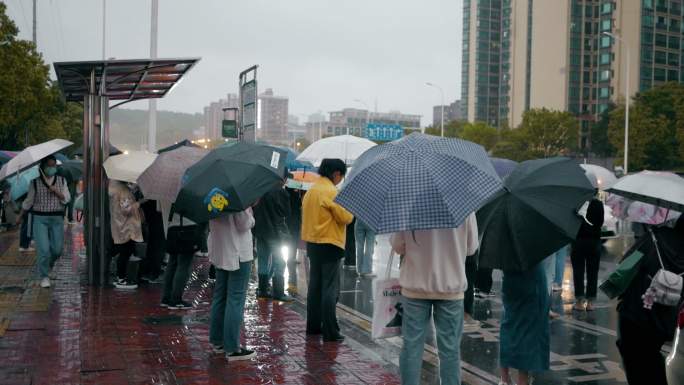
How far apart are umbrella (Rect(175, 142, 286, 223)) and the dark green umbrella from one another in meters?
2.03

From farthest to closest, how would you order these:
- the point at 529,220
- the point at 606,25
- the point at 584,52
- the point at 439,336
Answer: the point at 584,52
the point at 606,25
the point at 529,220
the point at 439,336

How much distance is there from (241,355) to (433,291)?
275cm

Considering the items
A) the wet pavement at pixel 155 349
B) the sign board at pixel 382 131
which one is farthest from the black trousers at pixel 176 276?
the sign board at pixel 382 131

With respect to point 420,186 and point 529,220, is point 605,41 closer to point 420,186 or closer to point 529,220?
point 529,220

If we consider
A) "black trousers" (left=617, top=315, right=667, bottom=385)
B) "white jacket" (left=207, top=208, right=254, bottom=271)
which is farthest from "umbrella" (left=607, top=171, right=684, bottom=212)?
"white jacket" (left=207, top=208, right=254, bottom=271)

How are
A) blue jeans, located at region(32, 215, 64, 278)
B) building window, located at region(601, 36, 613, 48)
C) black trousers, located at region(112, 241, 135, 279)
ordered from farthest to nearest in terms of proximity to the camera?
1. building window, located at region(601, 36, 613, 48)
2. black trousers, located at region(112, 241, 135, 279)
3. blue jeans, located at region(32, 215, 64, 278)

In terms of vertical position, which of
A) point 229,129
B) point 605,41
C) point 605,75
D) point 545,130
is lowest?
point 229,129

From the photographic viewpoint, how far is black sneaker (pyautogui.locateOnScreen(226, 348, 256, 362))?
717 centimetres

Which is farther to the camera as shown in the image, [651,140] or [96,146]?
[651,140]

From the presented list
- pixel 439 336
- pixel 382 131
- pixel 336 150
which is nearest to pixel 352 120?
pixel 382 131

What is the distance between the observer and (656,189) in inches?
223

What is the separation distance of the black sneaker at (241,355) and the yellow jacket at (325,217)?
1.43m

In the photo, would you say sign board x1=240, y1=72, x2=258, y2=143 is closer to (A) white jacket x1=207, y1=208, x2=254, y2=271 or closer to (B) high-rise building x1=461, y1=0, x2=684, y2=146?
(A) white jacket x1=207, y1=208, x2=254, y2=271

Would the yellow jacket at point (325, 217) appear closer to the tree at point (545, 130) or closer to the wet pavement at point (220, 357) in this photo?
the wet pavement at point (220, 357)
